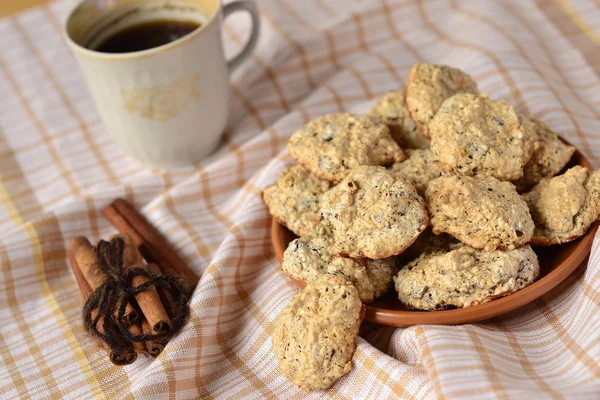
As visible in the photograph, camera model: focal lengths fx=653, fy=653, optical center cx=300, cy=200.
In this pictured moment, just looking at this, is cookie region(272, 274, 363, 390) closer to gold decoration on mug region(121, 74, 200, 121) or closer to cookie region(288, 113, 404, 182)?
cookie region(288, 113, 404, 182)

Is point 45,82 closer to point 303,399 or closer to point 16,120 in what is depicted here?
point 16,120

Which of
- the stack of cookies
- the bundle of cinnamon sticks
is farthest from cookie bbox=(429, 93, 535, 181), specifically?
the bundle of cinnamon sticks

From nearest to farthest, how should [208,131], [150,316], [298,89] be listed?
[150,316] → [208,131] → [298,89]

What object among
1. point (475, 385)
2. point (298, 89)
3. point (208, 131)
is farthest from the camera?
point (298, 89)

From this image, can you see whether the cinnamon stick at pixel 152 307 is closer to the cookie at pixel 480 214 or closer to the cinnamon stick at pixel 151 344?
the cinnamon stick at pixel 151 344

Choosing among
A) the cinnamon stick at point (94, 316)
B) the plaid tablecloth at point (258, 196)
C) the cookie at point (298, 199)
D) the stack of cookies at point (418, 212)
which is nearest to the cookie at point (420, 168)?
the stack of cookies at point (418, 212)

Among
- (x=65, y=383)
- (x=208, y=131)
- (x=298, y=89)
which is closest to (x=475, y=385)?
(x=65, y=383)
